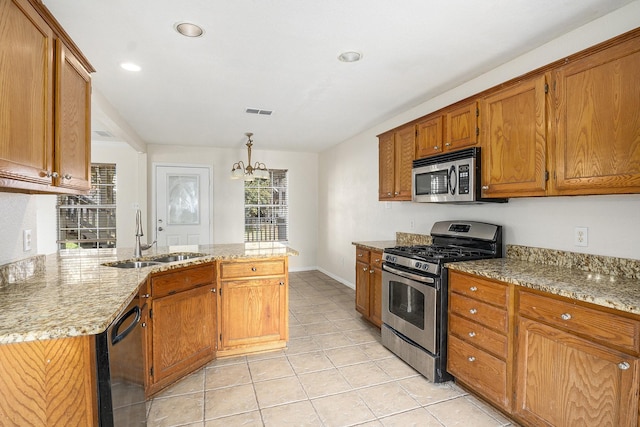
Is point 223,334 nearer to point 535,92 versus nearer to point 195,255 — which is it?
point 195,255

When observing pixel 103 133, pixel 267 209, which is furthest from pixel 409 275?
pixel 103 133

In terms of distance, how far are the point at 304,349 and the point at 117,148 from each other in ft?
15.5

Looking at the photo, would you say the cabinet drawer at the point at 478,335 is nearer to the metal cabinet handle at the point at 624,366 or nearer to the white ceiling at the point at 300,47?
the metal cabinet handle at the point at 624,366

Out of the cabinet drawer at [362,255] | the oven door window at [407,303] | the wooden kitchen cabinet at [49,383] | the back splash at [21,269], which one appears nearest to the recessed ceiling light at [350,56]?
the oven door window at [407,303]

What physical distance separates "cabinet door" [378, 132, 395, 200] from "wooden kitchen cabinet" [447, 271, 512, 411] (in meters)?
1.50

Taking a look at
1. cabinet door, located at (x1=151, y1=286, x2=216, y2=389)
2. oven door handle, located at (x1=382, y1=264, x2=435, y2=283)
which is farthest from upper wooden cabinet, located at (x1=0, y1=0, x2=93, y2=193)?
oven door handle, located at (x1=382, y1=264, x2=435, y2=283)

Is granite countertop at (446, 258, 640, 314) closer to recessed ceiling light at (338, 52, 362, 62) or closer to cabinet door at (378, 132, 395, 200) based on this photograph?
cabinet door at (378, 132, 395, 200)

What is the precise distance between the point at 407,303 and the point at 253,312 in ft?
4.29

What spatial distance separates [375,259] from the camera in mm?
3416

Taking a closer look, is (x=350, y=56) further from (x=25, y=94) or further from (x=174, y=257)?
(x=174, y=257)

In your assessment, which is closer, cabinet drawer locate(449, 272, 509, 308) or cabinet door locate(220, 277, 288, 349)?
cabinet drawer locate(449, 272, 509, 308)

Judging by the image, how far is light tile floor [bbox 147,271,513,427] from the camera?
2051 mm

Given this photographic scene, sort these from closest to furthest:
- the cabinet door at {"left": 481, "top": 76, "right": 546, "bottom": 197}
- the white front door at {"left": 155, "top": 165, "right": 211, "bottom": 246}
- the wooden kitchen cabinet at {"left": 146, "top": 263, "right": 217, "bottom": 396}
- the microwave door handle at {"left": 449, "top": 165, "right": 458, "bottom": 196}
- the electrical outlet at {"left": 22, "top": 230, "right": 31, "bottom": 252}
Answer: the electrical outlet at {"left": 22, "top": 230, "right": 31, "bottom": 252} → the cabinet door at {"left": 481, "top": 76, "right": 546, "bottom": 197} → the wooden kitchen cabinet at {"left": 146, "top": 263, "right": 217, "bottom": 396} → the microwave door handle at {"left": 449, "top": 165, "right": 458, "bottom": 196} → the white front door at {"left": 155, "top": 165, "right": 211, "bottom": 246}

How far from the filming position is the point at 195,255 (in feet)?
9.21
